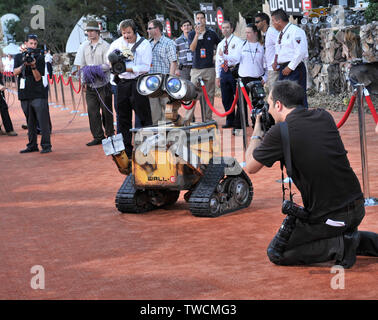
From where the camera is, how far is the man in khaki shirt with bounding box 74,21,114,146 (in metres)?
11.8

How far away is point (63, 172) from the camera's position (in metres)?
10.1

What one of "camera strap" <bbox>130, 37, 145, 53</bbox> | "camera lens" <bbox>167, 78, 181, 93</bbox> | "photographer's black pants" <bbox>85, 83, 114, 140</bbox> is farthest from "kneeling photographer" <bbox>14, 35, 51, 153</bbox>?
"camera lens" <bbox>167, 78, 181, 93</bbox>

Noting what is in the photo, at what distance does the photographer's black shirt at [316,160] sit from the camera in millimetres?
4980

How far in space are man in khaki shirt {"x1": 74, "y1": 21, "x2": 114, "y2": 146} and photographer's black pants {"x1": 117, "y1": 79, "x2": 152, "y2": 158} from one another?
157 cm

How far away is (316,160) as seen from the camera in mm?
4980

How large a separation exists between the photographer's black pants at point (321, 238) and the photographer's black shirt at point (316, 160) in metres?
0.07

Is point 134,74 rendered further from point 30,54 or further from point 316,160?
point 316,160

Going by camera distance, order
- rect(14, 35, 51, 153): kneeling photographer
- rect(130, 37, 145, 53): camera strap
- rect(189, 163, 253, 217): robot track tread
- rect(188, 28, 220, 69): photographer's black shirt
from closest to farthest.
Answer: rect(189, 163, 253, 217): robot track tread, rect(130, 37, 145, 53): camera strap, rect(14, 35, 51, 153): kneeling photographer, rect(188, 28, 220, 69): photographer's black shirt

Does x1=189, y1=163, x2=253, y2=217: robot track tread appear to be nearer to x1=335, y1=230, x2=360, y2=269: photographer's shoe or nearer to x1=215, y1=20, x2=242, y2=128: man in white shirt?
x1=335, y1=230, x2=360, y2=269: photographer's shoe

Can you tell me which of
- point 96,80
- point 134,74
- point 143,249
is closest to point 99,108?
point 96,80

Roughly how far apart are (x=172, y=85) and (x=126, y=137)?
126 inches

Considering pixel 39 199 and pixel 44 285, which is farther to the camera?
pixel 39 199

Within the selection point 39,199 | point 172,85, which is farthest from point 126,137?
point 172,85

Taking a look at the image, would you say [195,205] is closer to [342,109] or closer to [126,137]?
[126,137]
